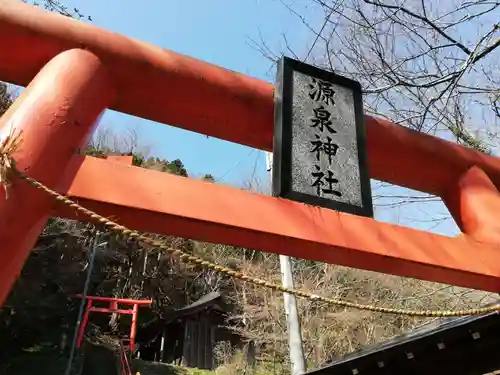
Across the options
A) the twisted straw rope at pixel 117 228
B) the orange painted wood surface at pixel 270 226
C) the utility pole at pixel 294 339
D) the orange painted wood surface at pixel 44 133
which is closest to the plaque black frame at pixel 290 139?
the orange painted wood surface at pixel 270 226

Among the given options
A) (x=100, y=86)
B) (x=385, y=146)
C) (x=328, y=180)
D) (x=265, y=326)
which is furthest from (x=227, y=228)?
(x=265, y=326)

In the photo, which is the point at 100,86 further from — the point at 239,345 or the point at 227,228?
the point at 239,345

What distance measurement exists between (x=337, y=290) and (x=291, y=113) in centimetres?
1327

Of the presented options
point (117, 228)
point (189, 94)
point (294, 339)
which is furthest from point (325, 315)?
point (117, 228)

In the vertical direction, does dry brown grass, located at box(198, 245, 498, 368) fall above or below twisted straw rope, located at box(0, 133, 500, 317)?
above

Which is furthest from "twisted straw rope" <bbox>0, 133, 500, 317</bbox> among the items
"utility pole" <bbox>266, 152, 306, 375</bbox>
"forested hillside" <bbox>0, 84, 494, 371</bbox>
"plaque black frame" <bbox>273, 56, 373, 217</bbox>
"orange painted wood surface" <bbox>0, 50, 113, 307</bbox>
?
"forested hillside" <bbox>0, 84, 494, 371</bbox>

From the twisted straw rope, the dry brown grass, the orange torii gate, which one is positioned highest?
the dry brown grass

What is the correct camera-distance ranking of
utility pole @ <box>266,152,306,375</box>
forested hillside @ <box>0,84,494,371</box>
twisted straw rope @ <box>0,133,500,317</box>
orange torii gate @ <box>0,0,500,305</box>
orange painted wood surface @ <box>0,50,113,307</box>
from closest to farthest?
twisted straw rope @ <box>0,133,500,317</box> → orange painted wood surface @ <box>0,50,113,307</box> → orange torii gate @ <box>0,0,500,305</box> → utility pole @ <box>266,152,306,375</box> → forested hillside @ <box>0,84,494,371</box>

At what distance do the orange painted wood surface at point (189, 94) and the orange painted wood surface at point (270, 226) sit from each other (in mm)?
619

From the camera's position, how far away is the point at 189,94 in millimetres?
2588

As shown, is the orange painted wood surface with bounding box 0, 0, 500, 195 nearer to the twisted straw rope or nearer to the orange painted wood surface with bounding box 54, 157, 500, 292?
the orange painted wood surface with bounding box 54, 157, 500, 292

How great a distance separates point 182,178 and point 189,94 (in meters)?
0.68

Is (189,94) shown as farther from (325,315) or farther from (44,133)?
(325,315)

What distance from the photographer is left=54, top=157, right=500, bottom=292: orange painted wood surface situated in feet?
6.33
